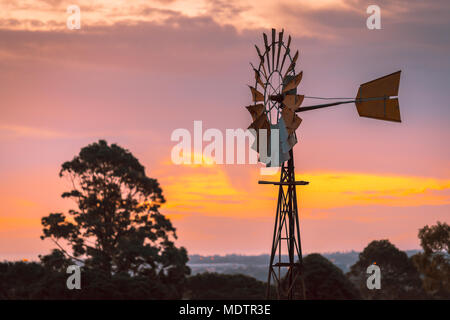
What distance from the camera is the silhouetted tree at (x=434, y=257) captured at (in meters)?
40.2

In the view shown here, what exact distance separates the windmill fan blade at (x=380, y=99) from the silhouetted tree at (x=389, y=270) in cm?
3789

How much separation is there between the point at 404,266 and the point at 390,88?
39.7m

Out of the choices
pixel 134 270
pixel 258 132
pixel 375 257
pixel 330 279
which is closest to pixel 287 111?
pixel 258 132

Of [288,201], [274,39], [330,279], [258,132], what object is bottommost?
[330,279]

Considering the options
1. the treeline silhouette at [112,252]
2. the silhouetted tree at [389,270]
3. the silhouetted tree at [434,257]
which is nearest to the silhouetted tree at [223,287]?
the treeline silhouette at [112,252]

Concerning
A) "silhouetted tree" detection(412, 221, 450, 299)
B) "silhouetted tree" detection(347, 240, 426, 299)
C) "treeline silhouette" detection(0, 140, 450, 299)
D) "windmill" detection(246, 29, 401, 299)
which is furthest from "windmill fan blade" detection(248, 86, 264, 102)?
"silhouetted tree" detection(347, 240, 426, 299)

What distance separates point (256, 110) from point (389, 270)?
1527 inches

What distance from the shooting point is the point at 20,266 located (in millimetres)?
36812

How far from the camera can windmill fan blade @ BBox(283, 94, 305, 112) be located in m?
15.1

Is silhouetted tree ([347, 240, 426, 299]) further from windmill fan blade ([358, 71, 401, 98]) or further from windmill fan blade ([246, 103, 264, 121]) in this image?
windmill fan blade ([358, 71, 401, 98])

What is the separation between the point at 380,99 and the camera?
48.6ft

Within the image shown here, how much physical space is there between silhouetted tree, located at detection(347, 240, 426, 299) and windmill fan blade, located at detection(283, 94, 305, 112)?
38.1 meters

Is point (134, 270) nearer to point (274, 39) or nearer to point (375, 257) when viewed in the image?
point (274, 39)
